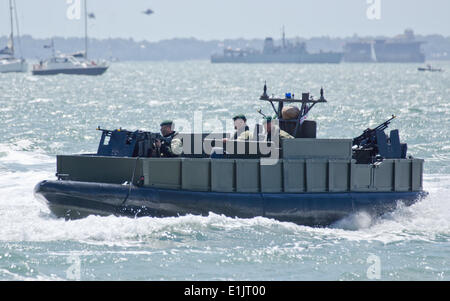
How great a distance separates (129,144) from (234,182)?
227cm

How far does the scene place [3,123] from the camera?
121 feet

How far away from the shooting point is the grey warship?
14906mm

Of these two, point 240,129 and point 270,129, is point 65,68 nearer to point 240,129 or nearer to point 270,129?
point 240,129

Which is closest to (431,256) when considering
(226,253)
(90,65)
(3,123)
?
(226,253)

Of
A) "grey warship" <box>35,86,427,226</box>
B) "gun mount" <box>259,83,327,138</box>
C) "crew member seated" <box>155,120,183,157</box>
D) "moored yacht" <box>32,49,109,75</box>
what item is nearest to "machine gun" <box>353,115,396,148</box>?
"grey warship" <box>35,86,427,226</box>

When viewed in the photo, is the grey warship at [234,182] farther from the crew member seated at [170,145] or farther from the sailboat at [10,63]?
the sailboat at [10,63]

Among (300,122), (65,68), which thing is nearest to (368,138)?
(300,122)

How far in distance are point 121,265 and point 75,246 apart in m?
1.34

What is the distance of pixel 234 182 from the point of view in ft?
49.8

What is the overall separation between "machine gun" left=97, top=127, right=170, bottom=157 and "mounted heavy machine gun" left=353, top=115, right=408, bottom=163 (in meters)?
4.16

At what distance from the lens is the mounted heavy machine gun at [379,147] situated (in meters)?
16.4
